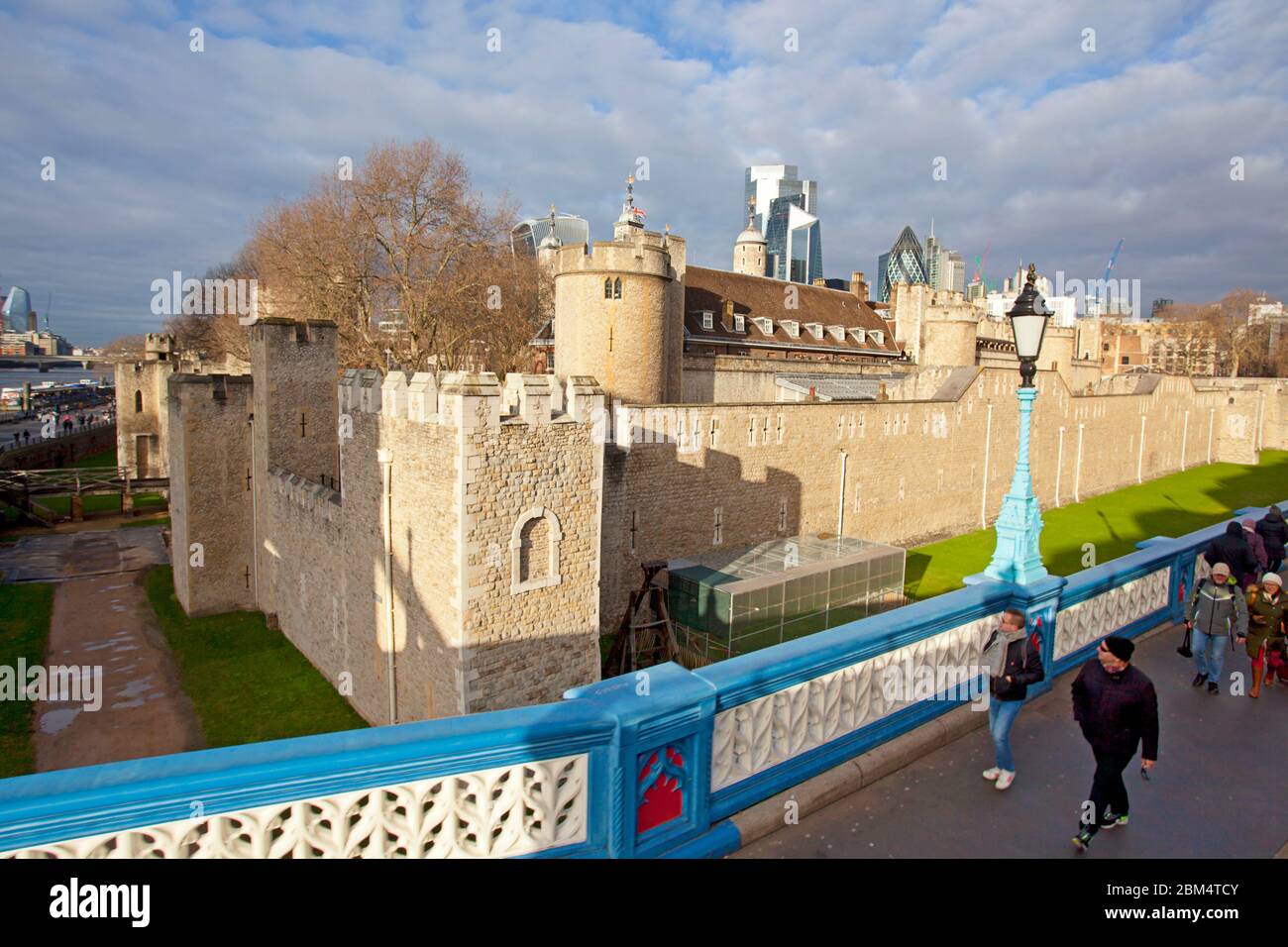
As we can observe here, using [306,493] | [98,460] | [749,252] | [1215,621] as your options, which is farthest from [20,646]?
[749,252]

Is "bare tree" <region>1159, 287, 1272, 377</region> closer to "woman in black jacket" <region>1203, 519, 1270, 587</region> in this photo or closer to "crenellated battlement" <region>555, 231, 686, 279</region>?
"crenellated battlement" <region>555, 231, 686, 279</region>

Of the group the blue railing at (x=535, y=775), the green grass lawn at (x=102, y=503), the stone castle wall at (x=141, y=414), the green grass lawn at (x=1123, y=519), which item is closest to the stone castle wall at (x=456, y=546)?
the blue railing at (x=535, y=775)

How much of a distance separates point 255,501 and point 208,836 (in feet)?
63.4

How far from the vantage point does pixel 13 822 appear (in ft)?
8.69

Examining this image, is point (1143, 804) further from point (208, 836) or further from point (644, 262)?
point (644, 262)

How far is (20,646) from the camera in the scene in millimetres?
18609

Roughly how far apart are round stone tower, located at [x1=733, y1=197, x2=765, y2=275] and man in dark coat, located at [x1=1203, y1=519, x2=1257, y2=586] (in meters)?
70.5

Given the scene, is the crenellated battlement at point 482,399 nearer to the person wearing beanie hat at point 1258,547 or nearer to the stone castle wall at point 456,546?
the stone castle wall at point 456,546

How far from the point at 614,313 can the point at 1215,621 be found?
20.1 m

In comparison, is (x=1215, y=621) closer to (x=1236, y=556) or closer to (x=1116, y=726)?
(x=1236, y=556)

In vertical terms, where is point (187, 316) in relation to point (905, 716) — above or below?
above

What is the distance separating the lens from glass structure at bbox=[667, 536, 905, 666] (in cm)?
1803
